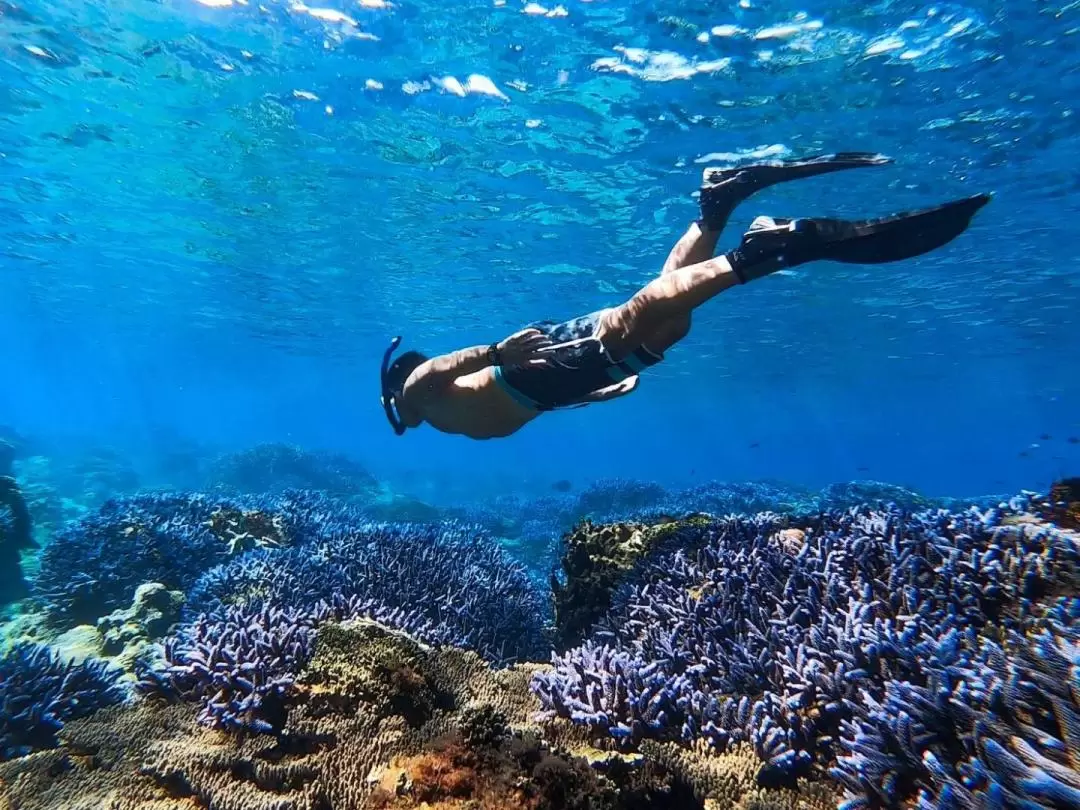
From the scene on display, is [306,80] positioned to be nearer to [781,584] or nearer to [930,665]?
[781,584]

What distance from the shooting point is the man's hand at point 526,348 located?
547cm

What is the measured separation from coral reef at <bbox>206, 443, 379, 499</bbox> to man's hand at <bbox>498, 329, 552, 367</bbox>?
2110cm

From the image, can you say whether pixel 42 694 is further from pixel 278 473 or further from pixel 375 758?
pixel 278 473

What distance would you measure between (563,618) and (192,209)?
23.6 meters

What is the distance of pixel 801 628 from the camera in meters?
3.72

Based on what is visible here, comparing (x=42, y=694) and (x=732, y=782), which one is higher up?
(x=42, y=694)

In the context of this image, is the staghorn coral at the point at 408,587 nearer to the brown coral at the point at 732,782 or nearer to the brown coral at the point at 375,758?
the brown coral at the point at 375,758

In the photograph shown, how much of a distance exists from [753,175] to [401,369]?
4.27 m

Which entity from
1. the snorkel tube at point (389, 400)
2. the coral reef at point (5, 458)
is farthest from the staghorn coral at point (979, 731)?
the coral reef at point (5, 458)

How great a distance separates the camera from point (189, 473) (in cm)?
3588

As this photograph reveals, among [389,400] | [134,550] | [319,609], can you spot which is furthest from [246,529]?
[319,609]

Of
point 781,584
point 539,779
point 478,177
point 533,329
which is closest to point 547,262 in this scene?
point 478,177

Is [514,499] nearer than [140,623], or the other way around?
[140,623]

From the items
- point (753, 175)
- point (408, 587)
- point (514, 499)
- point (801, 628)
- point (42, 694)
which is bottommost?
point (514, 499)
